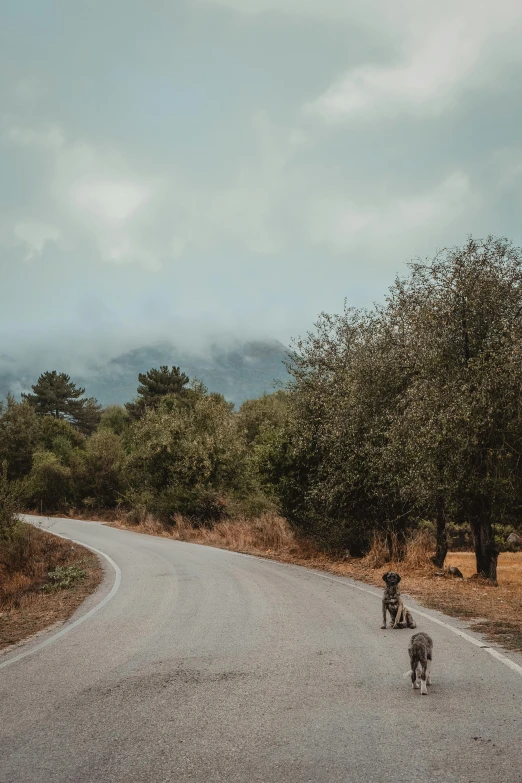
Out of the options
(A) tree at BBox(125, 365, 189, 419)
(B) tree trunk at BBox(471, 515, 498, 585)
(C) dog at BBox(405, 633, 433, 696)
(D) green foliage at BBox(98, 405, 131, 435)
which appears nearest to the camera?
(C) dog at BBox(405, 633, 433, 696)

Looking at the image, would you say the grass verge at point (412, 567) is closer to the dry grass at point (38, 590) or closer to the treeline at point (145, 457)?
the treeline at point (145, 457)

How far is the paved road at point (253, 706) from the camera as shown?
4.33 metres

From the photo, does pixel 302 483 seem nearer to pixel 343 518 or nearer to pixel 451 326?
pixel 343 518

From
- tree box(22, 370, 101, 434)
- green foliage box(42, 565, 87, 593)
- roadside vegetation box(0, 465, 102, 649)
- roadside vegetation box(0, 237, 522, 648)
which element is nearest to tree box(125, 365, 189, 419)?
tree box(22, 370, 101, 434)

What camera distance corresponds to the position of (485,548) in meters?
17.5

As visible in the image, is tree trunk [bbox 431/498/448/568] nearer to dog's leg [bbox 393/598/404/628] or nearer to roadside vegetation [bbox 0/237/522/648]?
roadside vegetation [bbox 0/237/522/648]

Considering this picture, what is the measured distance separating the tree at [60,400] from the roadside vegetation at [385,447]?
59.2 meters

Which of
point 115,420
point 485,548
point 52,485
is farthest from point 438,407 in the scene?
point 115,420

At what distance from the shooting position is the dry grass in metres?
11.2

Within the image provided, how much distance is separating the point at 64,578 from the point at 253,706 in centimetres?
1351

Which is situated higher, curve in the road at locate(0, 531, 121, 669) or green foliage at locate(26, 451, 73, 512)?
green foliage at locate(26, 451, 73, 512)

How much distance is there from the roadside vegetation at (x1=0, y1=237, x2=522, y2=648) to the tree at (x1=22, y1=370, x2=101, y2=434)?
194ft

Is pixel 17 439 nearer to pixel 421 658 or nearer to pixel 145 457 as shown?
pixel 145 457

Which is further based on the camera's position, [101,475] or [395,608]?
[101,475]
